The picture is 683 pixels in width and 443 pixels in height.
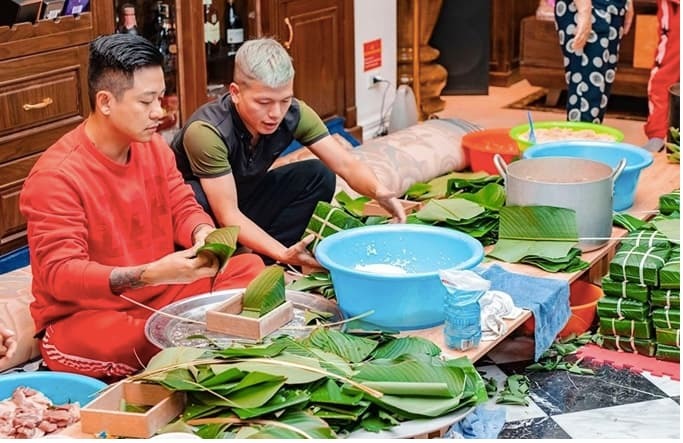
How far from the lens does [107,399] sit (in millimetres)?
2143

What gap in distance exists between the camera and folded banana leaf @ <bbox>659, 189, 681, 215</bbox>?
3510 mm

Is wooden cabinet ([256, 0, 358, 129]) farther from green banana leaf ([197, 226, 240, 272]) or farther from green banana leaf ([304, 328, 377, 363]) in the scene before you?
green banana leaf ([304, 328, 377, 363])

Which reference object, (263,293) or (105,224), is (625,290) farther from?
(105,224)

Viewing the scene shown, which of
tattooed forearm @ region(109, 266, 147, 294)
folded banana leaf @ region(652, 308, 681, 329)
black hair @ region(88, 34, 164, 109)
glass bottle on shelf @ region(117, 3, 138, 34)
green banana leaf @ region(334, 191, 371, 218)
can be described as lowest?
folded banana leaf @ region(652, 308, 681, 329)

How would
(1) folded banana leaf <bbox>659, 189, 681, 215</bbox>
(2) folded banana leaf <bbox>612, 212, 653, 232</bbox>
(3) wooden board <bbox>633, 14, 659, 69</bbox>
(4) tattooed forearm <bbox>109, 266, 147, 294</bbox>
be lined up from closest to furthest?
1. (4) tattooed forearm <bbox>109, 266, 147, 294</bbox>
2. (2) folded banana leaf <bbox>612, 212, 653, 232</bbox>
3. (1) folded banana leaf <bbox>659, 189, 681, 215</bbox>
4. (3) wooden board <bbox>633, 14, 659, 69</bbox>

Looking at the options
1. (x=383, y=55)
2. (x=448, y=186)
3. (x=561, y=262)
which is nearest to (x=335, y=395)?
(x=561, y=262)

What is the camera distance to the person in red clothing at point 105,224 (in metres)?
2.59

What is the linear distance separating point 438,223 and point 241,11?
78.8 inches

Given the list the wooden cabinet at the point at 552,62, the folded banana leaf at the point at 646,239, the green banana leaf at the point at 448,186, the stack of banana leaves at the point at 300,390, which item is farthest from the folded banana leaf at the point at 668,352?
the wooden cabinet at the point at 552,62

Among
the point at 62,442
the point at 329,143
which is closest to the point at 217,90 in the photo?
the point at 329,143

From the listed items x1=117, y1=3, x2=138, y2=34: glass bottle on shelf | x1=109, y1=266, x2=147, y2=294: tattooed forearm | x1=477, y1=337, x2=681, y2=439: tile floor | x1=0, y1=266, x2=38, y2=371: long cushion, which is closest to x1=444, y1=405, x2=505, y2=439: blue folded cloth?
x1=477, y1=337, x2=681, y2=439: tile floor

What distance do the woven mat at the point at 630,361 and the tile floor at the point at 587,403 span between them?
0.08 feet

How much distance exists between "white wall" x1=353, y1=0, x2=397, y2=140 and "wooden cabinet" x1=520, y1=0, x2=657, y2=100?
0.98 meters

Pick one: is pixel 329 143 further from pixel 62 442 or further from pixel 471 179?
pixel 62 442
